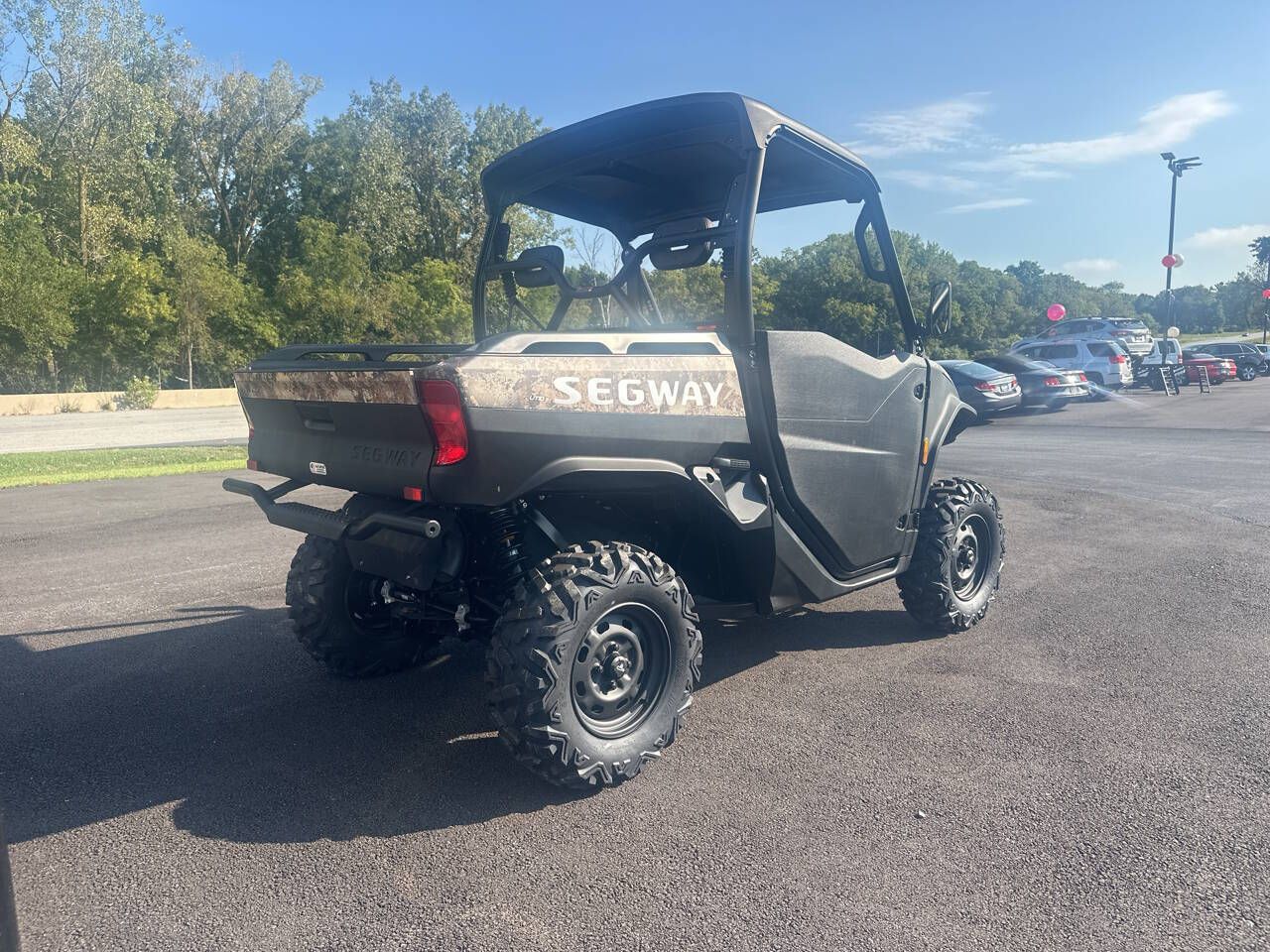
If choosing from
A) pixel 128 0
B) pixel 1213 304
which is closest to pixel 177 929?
pixel 128 0

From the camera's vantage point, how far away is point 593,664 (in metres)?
3.44

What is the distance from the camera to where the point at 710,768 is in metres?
3.54

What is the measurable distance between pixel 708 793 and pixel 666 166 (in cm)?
286

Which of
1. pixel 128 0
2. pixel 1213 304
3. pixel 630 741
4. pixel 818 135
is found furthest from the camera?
pixel 1213 304

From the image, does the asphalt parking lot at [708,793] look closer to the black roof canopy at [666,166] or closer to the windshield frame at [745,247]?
the windshield frame at [745,247]

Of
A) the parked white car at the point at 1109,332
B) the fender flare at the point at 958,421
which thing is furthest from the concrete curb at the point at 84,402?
the fender flare at the point at 958,421

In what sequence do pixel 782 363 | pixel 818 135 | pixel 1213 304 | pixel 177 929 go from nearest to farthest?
pixel 177 929 < pixel 782 363 < pixel 818 135 < pixel 1213 304

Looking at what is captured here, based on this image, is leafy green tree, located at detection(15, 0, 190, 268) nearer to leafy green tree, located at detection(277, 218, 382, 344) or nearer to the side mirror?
leafy green tree, located at detection(277, 218, 382, 344)

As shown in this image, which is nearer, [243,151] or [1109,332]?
[1109,332]

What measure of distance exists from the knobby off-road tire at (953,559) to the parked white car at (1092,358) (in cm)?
2248

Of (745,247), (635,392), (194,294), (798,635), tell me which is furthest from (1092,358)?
(194,294)

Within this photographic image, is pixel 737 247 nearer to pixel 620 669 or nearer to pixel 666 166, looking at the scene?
pixel 666 166

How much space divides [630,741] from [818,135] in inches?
107

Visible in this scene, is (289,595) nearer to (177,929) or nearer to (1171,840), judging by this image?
(177,929)
